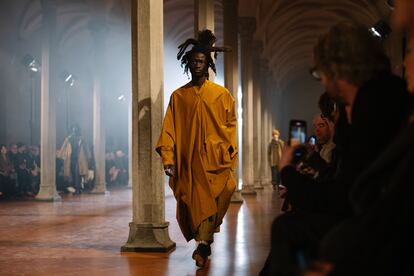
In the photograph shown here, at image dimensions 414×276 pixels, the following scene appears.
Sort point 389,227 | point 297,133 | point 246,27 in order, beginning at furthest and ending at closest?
1. point 246,27
2. point 297,133
3. point 389,227

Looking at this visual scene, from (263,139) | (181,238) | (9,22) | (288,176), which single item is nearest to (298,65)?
(263,139)

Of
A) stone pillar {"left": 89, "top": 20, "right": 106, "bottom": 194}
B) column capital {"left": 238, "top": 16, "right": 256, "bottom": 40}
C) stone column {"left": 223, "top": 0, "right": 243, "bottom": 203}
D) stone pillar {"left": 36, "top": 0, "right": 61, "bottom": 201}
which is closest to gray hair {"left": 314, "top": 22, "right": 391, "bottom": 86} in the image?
stone column {"left": 223, "top": 0, "right": 243, "bottom": 203}

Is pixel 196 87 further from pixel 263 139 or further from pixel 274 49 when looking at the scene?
pixel 274 49

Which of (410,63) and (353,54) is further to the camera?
(353,54)

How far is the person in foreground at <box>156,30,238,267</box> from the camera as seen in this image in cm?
640

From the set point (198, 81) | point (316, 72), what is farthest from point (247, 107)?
point (316, 72)

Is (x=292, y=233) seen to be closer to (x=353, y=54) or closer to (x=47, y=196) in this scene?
(x=353, y=54)

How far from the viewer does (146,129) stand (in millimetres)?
7176

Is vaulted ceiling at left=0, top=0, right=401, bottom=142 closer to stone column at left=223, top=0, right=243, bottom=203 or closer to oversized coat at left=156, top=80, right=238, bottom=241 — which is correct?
stone column at left=223, top=0, right=243, bottom=203

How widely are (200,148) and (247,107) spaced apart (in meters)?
12.0

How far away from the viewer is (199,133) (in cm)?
658

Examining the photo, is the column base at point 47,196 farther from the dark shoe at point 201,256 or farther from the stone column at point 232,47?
the dark shoe at point 201,256

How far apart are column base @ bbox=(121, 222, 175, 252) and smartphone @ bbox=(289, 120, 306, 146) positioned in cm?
421

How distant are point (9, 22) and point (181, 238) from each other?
15.5m
